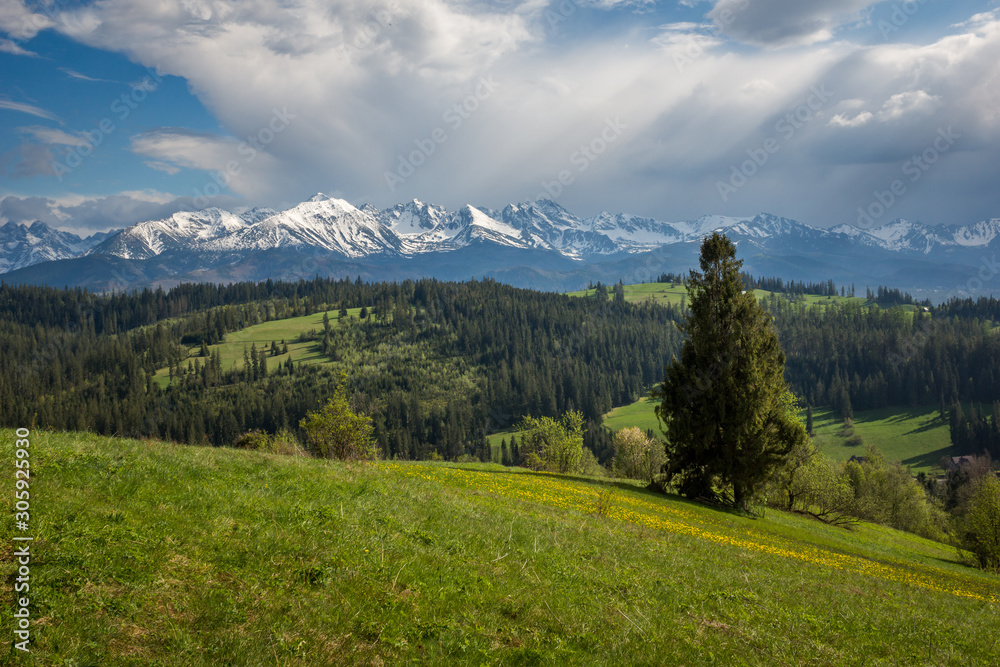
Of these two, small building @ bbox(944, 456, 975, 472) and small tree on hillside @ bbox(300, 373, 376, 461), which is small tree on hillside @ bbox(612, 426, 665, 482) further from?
small building @ bbox(944, 456, 975, 472)

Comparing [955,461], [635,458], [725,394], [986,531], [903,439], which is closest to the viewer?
[725,394]

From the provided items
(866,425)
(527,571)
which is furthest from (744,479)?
(866,425)

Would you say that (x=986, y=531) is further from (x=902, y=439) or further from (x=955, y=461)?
(x=902, y=439)

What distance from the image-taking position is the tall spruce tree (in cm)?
3400

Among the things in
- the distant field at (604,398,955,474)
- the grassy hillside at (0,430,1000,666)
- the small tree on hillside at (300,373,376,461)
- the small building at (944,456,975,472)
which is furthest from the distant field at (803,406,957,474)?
the grassy hillside at (0,430,1000,666)

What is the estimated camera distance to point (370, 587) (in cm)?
888

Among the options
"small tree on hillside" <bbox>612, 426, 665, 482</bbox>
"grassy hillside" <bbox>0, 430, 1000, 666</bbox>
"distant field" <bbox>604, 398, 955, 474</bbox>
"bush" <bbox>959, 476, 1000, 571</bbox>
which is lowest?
"distant field" <bbox>604, 398, 955, 474</bbox>

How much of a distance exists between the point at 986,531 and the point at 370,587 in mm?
51080

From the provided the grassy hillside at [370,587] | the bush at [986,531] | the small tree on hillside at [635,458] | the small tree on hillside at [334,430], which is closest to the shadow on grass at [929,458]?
the small tree on hillside at [635,458]

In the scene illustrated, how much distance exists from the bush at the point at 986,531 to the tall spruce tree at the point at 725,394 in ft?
62.7

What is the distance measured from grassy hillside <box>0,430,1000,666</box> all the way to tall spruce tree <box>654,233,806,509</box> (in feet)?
56.5

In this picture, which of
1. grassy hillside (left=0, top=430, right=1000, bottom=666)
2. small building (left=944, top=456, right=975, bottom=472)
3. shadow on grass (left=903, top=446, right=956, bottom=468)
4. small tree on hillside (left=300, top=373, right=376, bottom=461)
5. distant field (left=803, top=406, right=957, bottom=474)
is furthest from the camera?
distant field (left=803, top=406, right=957, bottom=474)

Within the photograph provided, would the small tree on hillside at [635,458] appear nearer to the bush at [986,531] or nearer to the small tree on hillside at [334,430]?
the bush at [986,531]

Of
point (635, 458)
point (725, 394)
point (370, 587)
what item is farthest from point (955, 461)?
point (370, 587)
